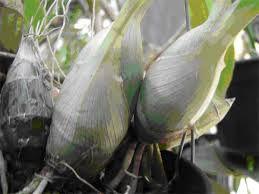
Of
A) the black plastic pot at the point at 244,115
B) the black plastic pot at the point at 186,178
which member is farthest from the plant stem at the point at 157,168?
the black plastic pot at the point at 244,115

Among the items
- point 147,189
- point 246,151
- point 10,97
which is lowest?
point 246,151

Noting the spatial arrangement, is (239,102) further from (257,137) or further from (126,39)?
(126,39)

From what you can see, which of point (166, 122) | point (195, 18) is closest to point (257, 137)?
point (195, 18)

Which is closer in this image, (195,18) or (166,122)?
(166,122)

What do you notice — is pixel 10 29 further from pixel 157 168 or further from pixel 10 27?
pixel 157 168

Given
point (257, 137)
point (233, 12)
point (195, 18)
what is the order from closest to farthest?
point (233, 12)
point (195, 18)
point (257, 137)

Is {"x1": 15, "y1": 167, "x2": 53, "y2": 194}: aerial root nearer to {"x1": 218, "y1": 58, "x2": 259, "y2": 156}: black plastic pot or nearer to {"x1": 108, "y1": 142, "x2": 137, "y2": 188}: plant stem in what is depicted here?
{"x1": 108, "y1": 142, "x2": 137, "y2": 188}: plant stem
